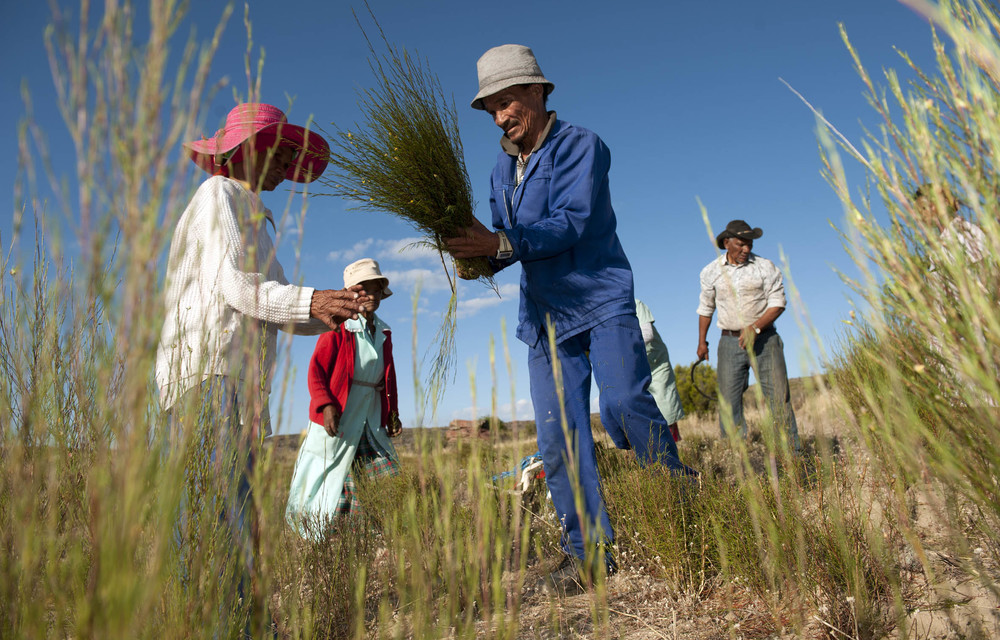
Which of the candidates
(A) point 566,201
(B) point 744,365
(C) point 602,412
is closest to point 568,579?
(C) point 602,412

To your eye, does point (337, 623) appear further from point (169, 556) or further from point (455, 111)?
point (455, 111)

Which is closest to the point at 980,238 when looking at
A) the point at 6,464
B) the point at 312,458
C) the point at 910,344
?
the point at 910,344

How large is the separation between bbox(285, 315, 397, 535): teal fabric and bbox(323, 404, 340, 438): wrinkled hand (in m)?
0.07

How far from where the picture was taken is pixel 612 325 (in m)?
2.56

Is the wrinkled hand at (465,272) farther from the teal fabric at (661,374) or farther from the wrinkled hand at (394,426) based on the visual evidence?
the teal fabric at (661,374)

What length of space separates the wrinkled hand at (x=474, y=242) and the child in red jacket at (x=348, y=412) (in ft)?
6.51

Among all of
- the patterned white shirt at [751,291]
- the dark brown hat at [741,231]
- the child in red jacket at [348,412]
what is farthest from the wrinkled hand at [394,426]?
the dark brown hat at [741,231]

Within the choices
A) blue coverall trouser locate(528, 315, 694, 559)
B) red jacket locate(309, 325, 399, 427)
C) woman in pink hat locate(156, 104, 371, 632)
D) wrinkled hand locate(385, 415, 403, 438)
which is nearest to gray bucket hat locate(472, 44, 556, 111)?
woman in pink hat locate(156, 104, 371, 632)

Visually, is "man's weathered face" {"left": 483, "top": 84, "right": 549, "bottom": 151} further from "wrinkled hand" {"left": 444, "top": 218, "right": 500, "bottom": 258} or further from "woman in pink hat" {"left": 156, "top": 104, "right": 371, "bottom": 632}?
"woman in pink hat" {"left": 156, "top": 104, "right": 371, "bottom": 632}

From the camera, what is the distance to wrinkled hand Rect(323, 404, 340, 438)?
427 cm

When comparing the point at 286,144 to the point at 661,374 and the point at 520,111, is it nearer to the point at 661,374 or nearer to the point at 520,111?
the point at 520,111

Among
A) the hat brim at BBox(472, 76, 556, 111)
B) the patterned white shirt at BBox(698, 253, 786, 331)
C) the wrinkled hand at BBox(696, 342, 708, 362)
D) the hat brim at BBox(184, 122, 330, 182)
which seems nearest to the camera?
the hat brim at BBox(184, 122, 330, 182)

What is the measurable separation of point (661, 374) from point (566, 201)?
3.52m

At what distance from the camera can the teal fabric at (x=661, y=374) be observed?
553 cm
